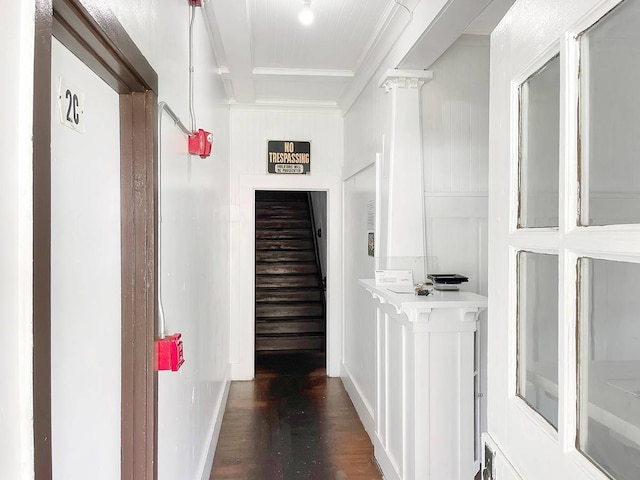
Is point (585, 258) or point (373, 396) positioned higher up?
point (585, 258)

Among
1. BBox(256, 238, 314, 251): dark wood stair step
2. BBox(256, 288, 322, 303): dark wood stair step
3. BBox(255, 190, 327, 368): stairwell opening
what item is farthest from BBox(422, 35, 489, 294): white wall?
BBox(256, 238, 314, 251): dark wood stair step

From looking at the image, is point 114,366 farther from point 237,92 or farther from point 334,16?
point 237,92

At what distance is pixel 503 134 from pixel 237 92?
10.2 ft

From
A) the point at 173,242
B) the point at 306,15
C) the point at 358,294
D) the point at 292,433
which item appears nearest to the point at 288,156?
the point at 358,294

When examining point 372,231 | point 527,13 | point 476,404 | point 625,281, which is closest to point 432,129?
point 372,231

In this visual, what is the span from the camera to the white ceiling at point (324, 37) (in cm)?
213

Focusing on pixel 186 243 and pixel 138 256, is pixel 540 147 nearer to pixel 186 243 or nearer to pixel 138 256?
pixel 138 256

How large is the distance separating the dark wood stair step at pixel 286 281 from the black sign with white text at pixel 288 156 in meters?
2.22

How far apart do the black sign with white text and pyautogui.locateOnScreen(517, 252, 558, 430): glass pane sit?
3454 mm

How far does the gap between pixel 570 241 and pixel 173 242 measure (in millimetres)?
1342

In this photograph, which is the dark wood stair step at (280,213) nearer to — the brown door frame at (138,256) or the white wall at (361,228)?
the white wall at (361,228)

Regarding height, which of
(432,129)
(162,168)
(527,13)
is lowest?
(162,168)

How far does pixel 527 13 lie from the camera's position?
0.91 metres

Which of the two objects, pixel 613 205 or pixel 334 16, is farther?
pixel 334 16
